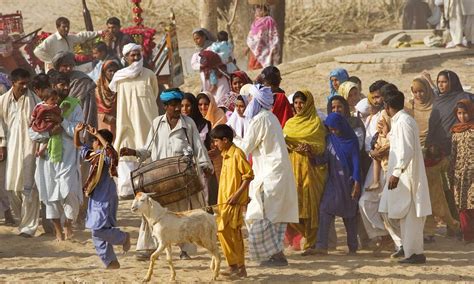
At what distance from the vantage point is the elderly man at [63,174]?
1277cm

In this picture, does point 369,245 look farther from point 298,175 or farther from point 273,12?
point 273,12

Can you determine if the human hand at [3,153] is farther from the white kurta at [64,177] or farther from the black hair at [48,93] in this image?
the black hair at [48,93]

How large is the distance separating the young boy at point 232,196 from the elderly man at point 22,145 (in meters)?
2.82

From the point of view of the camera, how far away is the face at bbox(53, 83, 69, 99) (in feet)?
42.6

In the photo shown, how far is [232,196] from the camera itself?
11.0 m

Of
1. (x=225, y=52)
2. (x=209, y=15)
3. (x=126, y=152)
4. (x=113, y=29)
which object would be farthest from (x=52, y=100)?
(x=209, y=15)

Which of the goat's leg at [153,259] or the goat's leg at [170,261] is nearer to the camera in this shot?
the goat's leg at [153,259]

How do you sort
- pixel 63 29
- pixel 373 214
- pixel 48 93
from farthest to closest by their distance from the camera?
1. pixel 63 29
2. pixel 48 93
3. pixel 373 214

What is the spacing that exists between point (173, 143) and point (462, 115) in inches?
107

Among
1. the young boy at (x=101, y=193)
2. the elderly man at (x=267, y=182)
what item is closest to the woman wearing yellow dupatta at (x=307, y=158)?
the elderly man at (x=267, y=182)

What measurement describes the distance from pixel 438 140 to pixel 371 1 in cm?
1928

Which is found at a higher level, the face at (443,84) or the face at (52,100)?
the face at (443,84)

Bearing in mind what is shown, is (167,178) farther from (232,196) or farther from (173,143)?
(232,196)

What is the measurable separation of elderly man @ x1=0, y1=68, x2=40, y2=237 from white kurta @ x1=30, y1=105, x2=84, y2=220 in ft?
1.22
